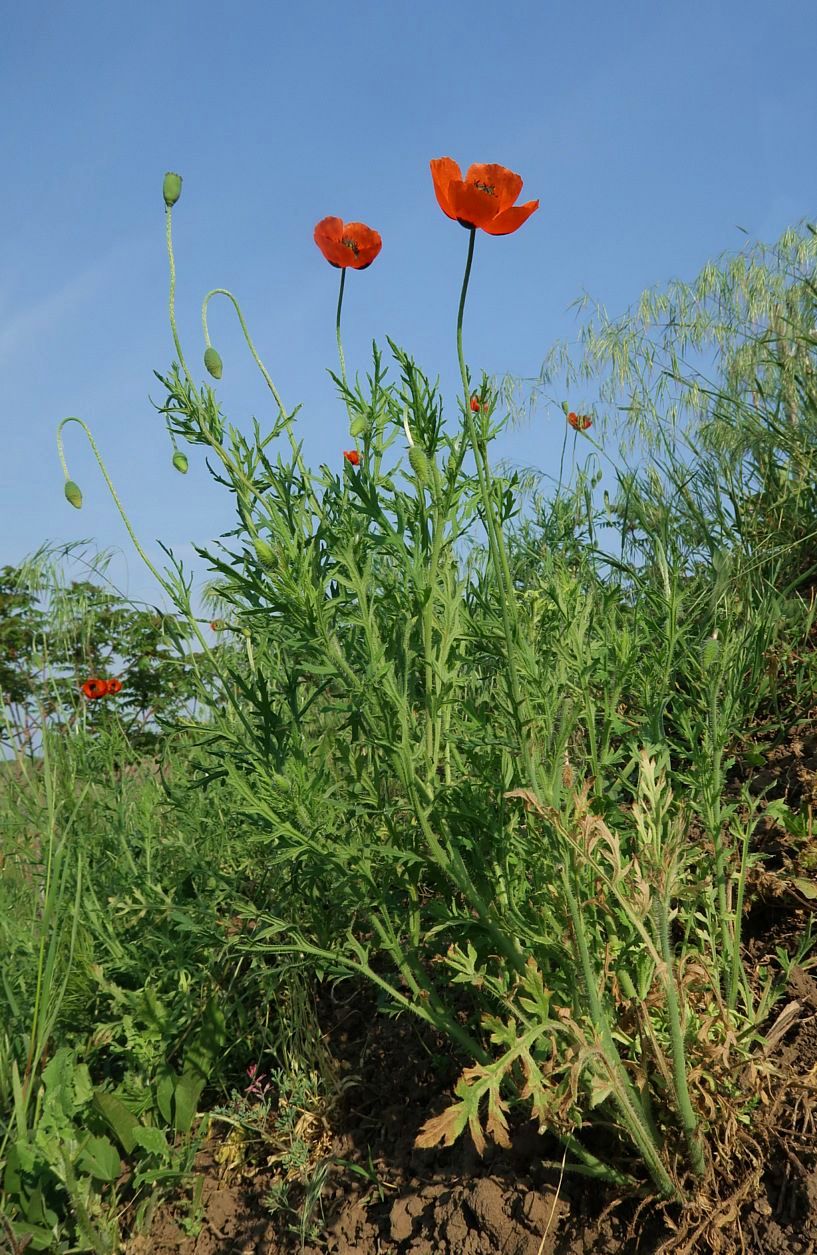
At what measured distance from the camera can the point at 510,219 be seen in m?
1.54

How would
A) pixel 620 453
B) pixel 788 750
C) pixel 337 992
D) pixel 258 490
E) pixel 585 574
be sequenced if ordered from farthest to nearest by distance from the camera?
pixel 620 453
pixel 585 574
pixel 337 992
pixel 788 750
pixel 258 490

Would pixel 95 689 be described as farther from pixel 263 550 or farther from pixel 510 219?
pixel 510 219

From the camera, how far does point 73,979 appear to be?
104 inches

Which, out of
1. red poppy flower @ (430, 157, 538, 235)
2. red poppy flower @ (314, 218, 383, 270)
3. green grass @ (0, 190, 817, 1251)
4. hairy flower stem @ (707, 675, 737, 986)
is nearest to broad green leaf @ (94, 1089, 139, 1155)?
green grass @ (0, 190, 817, 1251)

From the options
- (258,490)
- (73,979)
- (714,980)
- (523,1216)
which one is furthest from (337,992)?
(258,490)

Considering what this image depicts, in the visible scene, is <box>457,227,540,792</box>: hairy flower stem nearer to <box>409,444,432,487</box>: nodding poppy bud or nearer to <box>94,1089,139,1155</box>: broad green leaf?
<box>409,444,432,487</box>: nodding poppy bud

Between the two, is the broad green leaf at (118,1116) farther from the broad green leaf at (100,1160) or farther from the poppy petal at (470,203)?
the poppy petal at (470,203)

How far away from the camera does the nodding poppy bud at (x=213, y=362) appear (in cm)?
203

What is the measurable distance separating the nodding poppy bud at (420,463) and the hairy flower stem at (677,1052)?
780mm

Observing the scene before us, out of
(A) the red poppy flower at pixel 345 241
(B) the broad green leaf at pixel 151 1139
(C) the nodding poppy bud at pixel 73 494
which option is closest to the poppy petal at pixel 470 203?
(A) the red poppy flower at pixel 345 241

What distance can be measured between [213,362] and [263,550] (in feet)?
1.90

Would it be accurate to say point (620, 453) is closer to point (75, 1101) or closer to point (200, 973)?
point (200, 973)

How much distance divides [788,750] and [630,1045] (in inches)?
42.0

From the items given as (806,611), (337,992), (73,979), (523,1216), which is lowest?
(523,1216)
